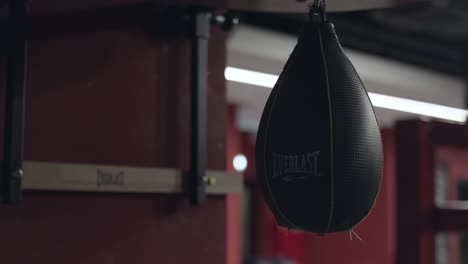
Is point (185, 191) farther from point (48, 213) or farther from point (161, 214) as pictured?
point (48, 213)

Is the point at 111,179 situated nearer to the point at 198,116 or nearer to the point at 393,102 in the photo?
the point at 198,116

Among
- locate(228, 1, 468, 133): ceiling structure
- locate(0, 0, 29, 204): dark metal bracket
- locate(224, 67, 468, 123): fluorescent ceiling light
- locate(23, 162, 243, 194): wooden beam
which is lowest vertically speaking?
locate(23, 162, 243, 194): wooden beam

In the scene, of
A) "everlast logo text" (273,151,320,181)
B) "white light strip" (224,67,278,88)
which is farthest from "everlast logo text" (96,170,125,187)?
"white light strip" (224,67,278,88)

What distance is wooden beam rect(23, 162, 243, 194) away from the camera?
2.83m

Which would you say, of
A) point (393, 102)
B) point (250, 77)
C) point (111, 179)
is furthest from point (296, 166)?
point (393, 102)

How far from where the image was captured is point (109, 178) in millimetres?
3020

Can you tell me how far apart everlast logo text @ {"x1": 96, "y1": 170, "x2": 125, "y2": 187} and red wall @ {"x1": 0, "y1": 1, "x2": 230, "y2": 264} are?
0.08 m

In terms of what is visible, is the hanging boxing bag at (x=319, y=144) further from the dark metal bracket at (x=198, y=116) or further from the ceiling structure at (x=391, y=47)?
the ceiling structure at (x=391, y=47)

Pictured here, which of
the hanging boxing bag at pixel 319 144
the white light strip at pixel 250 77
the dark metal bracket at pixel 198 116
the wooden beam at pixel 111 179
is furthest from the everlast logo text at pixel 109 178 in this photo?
the white light strip at pixel 250 77

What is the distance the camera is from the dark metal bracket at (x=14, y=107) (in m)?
2.69

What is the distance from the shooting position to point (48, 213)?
2.91 meters

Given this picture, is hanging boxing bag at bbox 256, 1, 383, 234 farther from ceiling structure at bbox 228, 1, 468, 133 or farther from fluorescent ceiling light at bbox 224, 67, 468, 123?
fluorescent ceiling light at bbox 224, 67, 468, 123

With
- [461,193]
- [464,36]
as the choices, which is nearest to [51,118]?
[464,36]

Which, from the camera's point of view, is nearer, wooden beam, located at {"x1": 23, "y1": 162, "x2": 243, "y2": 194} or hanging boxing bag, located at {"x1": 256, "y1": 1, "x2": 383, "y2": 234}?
hanging boxing bag, located at {"x1": 256, "y1": 1, "x2": 383, "y2": 234}
